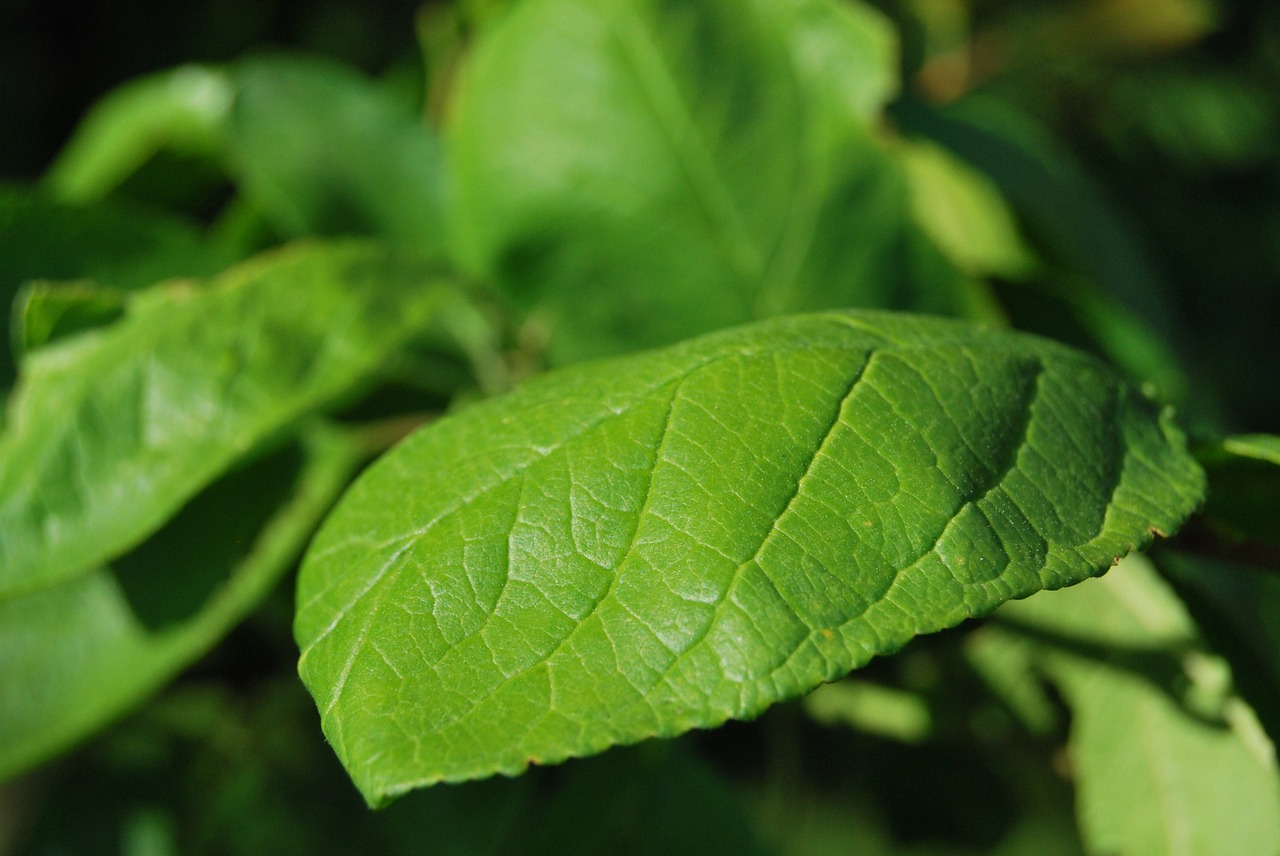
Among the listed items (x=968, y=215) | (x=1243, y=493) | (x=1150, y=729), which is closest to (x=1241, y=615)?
(x=1150, y=729)

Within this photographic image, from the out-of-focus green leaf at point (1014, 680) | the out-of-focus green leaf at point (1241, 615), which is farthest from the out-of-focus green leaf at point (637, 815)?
the out-of-focus green leaf at point (1241, 615)

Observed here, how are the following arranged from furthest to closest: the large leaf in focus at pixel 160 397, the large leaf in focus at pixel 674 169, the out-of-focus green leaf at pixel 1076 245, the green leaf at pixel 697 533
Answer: the out-of-focus green leaf at pixel 1076 245, the large leaf in focus at pixel 674 169, the large leaf in focus at pixel 160 397, the green leaf at pixel 697 533

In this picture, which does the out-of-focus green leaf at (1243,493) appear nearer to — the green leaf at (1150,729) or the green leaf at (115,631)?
the green leaf at (1150,729)

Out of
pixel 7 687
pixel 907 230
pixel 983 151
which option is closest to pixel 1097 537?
pixel 907 230

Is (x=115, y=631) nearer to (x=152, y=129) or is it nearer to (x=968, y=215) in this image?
(x=152, y=129)

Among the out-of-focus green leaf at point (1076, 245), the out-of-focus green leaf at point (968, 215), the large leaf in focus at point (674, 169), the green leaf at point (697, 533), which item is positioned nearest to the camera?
the green leaf at point (697, 533)

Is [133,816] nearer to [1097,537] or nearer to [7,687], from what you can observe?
[7,687]

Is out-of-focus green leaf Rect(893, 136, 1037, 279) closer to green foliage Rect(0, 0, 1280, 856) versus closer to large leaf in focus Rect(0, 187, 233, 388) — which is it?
green foliage Rect(0, 0, 1280, 856)
